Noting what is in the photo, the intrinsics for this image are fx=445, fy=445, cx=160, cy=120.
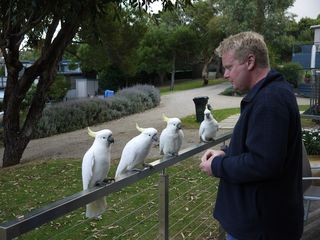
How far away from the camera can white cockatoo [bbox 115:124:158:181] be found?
2158mm

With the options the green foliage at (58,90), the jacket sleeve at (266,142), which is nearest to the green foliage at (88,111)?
the green foliage at (58,90)

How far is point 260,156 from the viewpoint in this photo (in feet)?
4.95

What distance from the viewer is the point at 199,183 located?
523cm

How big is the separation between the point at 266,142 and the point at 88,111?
13243mm

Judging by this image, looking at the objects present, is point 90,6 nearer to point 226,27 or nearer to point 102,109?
point 102,109

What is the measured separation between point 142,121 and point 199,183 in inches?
366

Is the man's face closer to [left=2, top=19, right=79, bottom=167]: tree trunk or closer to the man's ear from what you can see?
the man's ear

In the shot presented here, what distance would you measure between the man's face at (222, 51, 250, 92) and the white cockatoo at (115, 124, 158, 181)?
667mm

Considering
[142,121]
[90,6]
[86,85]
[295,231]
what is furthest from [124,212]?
[86,85]

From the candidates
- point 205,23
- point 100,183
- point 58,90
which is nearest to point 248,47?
point 100,183

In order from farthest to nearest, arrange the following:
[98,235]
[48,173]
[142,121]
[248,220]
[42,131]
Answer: [142,121]
[42,131]
[48,173]
[98,235]
[248,220]

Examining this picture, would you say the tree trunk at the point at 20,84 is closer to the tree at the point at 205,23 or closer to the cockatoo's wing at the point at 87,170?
the cockatoo's wing at the point at 87,170

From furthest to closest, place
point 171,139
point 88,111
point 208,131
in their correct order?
point 88,111, point 208,131, point 171,139

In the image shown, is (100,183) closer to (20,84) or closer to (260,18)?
(20,84)
